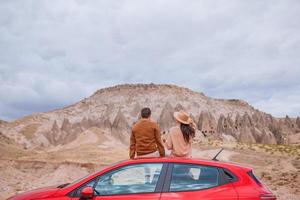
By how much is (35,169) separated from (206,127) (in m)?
48.0

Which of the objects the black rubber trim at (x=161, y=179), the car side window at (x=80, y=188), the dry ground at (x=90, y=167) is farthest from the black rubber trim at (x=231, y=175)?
the dry ground at (x=90, y=167)

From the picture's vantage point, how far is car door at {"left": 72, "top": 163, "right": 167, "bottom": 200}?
6.48 metres

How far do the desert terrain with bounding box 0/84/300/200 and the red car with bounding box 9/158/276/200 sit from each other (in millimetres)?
10552

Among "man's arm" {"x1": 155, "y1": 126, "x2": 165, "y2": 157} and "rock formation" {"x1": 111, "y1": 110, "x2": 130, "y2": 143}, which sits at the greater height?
"rock formation" {"x1": 111, "y1": 110, "x2": 130, "y2": 143}

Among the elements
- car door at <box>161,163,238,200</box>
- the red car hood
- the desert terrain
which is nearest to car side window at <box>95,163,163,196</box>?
car door at <box>161,163,238,200</box>

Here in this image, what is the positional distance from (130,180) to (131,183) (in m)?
0.05

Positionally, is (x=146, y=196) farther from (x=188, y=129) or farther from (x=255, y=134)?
(x=255, y=134)

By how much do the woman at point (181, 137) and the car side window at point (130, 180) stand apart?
8.10 feet

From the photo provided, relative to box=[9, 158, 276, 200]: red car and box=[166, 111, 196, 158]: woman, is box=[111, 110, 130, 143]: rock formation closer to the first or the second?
box=[166, 111, 196, 158]: woman

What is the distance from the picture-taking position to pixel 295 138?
68.6 m

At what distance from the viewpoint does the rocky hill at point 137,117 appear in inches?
2635

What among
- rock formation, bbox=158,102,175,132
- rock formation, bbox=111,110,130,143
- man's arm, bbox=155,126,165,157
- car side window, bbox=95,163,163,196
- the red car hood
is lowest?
the red car hood

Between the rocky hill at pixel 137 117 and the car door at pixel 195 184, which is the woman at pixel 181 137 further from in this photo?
the rocky hill at pixel 137 117

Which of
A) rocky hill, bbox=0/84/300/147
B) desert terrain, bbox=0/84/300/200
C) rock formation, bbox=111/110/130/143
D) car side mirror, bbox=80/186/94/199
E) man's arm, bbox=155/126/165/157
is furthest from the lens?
rocky hill, bbox=0/84/300/147
